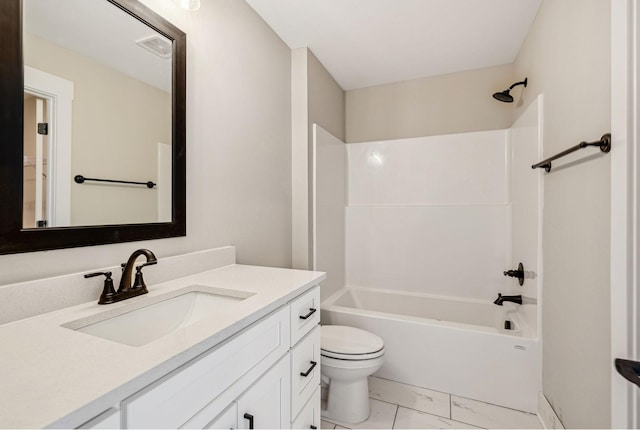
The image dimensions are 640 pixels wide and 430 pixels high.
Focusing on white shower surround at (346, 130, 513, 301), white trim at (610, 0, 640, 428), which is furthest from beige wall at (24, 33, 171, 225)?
white shower surround at (346, 130, 513, 301)

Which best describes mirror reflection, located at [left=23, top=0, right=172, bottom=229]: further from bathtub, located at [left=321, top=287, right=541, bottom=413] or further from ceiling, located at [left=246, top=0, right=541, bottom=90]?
bathtub, located at [left=321, top=287, right=541, bottom=413]

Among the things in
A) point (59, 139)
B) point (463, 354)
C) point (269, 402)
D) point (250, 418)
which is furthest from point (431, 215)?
point (59, 139)

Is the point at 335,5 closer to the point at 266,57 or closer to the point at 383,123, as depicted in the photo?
the point at 266,57

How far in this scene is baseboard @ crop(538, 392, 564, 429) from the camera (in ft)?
4.85

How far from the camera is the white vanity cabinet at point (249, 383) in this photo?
60 centimetres

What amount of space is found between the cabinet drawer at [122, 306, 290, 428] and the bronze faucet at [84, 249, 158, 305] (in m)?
0.43

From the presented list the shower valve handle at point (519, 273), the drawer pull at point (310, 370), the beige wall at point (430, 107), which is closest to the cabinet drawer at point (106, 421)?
the drawer pull at point (310, 370)

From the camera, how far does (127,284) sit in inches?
38.6

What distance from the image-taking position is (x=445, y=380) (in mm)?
1926

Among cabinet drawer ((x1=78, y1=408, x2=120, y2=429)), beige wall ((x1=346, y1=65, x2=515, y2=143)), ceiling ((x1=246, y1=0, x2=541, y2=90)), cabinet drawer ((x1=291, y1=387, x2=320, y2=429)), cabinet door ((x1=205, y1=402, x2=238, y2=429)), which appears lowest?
cabinet drawer ((x1=291, y1=387, x2=320, y2=429))

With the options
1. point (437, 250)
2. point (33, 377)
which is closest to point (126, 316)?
point (33, 377)

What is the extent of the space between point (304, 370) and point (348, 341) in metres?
0.67

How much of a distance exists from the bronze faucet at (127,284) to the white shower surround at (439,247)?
1.41 metres

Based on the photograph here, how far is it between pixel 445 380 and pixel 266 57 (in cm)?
244
